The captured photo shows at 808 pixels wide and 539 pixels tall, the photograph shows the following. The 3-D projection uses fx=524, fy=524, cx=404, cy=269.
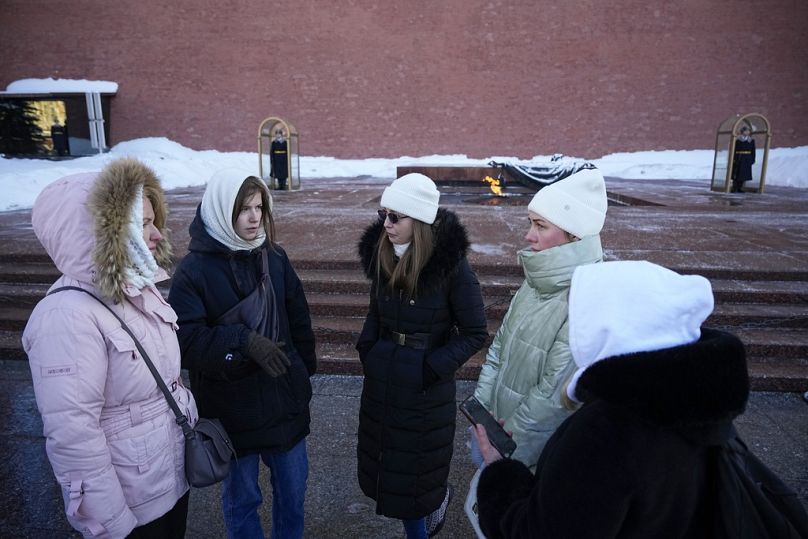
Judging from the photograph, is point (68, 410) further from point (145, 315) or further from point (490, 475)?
point (490, 475)

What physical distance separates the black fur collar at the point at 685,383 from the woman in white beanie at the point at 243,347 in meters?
1.21

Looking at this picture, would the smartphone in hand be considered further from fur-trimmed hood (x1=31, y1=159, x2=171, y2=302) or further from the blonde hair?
fur-trimmed hood (x1=31, y1=159, x2=171, y2=302)

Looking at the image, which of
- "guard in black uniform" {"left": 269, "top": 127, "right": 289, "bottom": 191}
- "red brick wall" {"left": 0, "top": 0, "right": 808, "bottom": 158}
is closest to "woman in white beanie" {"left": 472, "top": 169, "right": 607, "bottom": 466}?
→ "guard in black uniform" {"left": 269, "top": 127, "right": 289, "bottom": 191}

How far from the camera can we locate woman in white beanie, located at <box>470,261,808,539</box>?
2.80 ft

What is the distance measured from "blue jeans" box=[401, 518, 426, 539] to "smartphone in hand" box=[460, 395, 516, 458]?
0.68 meters

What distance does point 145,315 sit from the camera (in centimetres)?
154

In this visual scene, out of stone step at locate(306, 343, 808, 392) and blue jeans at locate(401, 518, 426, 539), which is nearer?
blue jeans at locate(401, 518, 426, 539)

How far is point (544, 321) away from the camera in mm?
1664

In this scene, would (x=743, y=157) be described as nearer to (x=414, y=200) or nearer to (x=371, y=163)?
(x=371, y=163)

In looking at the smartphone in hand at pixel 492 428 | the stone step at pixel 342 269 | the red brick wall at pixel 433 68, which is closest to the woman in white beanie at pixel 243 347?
the smartphone in hand at pixel 492 428

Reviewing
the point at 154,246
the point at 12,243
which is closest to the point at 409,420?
the point at 154,246

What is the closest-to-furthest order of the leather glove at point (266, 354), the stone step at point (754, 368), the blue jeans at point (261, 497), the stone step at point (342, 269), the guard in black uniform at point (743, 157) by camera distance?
1. the leather glove at point (266, 354)
2. the blue jeans at point (261, 497)
3. the stone step at point (754, 368)
4. the stone step at point (342, 269)
5. the guard in black uniform at point (743, 157)

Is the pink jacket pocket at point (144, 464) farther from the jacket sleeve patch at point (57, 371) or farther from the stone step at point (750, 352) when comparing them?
the stone step at point (750, 352)

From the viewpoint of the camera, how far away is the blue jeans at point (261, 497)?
1.90m
